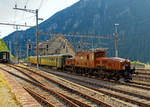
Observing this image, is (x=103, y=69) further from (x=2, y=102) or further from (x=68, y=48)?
(x=68, y=48)

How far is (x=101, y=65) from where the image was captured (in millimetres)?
18562

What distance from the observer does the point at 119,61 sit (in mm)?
16750

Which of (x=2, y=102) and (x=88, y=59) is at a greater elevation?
(x=88, y=59)

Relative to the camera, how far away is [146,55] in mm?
152250

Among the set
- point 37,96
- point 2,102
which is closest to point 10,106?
point 2,102

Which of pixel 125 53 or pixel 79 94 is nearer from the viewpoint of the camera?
pixel 79 94

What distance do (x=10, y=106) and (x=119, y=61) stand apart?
492 inches

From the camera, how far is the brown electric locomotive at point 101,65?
16828mm

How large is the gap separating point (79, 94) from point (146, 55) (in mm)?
156275

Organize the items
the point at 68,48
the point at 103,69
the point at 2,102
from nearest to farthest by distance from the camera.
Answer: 1. the point at 2,102
2. the point at 103,69
3. the point at 68,48

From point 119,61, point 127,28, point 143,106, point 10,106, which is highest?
point 127,28

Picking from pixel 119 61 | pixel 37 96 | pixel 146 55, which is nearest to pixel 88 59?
pixel 119 61

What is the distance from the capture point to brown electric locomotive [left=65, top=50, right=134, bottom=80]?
55.2ft

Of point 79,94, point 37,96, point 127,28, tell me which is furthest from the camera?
point 127,28
